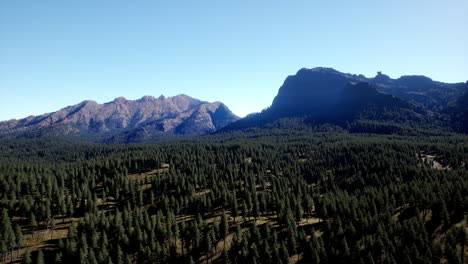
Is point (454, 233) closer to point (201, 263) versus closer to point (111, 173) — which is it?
point (201, 263)

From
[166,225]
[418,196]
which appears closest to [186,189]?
[166,225]

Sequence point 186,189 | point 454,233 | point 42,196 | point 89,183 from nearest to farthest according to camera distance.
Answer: point 454,233 → point 42,196 → point 186,189 → point 89,183

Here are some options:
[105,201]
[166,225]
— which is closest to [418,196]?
[166,225]

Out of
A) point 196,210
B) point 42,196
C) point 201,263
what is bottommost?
point 201,263

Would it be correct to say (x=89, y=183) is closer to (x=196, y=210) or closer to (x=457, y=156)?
(x=196, y=210)

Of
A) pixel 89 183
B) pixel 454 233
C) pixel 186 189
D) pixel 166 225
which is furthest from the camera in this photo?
pixel 89 183

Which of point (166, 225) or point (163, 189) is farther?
point (163, 189)

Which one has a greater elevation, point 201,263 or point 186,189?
point 186,189

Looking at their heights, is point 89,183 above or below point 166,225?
above

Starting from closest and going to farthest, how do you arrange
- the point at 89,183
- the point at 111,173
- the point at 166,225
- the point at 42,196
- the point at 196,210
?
the point at 166,225, the point at 196,210, the point at 42,196, the point at 89,183, the point at 111,173
